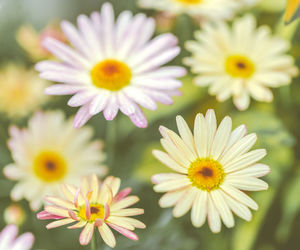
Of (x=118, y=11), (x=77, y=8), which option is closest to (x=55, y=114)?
(x=118, y=11)

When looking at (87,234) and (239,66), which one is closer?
(87,234)

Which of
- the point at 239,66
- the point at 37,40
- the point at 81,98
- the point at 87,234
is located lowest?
the point at 87,234

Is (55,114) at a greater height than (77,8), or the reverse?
(77,8)

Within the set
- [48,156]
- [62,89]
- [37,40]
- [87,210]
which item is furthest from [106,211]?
[37,40]

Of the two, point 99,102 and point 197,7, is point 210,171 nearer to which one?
point 99,102

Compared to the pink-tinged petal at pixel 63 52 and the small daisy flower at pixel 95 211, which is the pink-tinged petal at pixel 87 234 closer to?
the small daisy flower at pixel 95 211

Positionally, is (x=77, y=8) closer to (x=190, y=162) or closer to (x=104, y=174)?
(x=104, y=174)

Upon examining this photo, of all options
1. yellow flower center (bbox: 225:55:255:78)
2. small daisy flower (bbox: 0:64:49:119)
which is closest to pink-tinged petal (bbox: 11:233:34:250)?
yellow flower center (bbox: 225:55:255:78)
